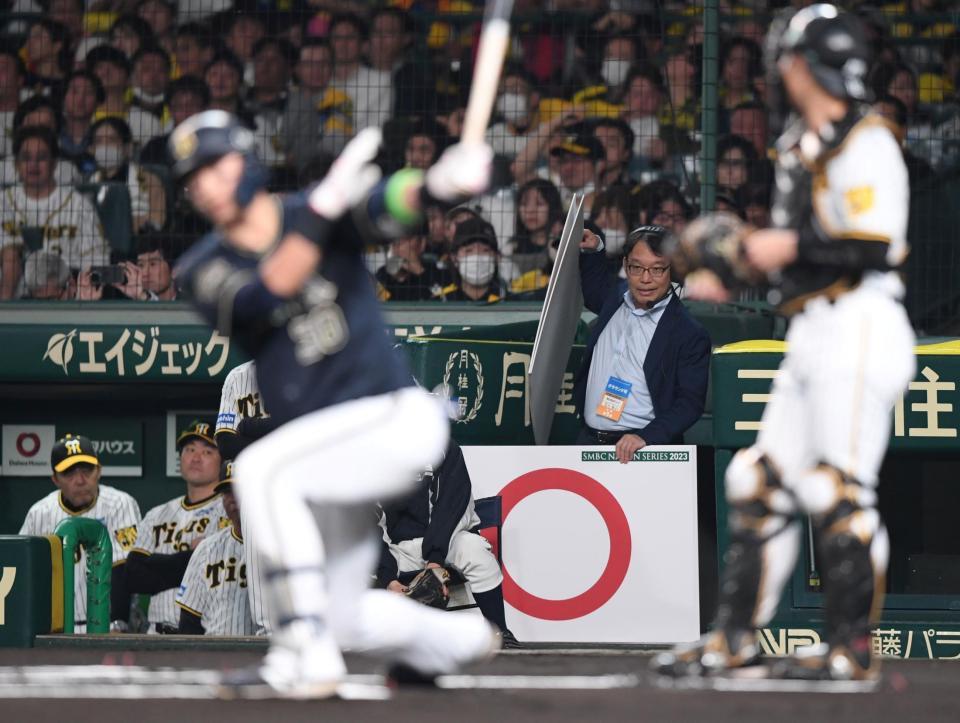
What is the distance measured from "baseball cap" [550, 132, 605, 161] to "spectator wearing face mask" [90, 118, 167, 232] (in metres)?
2.29

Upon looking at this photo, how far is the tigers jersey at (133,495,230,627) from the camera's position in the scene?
328 inches

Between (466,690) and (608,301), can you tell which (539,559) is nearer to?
(608,301)

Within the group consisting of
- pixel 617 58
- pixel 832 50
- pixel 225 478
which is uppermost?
pixel 617 58

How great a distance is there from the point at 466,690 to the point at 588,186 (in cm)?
532

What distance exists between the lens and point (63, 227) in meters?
9.37

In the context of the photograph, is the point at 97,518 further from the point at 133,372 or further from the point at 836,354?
the point at 836,354

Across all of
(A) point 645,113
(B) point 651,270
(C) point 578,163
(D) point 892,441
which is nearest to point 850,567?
(D) point 892,441

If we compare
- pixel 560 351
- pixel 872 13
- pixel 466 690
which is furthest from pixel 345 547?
pixel 872 13

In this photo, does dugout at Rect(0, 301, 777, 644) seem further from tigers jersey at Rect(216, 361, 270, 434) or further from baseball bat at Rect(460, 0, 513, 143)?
baseball bat at Rect(460, 0, 513, 143)

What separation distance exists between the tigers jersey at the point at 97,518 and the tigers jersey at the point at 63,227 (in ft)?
4.82

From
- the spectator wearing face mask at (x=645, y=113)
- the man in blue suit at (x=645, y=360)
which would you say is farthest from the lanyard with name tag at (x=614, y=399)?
the spectator wearing face mask at (x=645, y=113)

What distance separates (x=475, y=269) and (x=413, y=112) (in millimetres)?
1164

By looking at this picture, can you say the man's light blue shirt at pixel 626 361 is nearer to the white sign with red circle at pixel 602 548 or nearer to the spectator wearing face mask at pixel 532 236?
the white sign with red circle at pixel 602 548

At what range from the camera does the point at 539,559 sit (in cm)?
712
